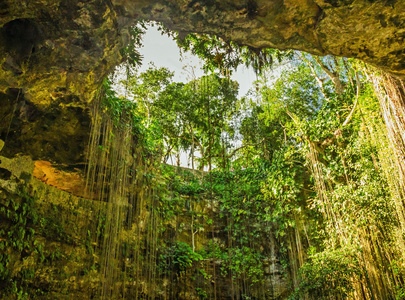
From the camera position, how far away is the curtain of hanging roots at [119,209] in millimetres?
4020

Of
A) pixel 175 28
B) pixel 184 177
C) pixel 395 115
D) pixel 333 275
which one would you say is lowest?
pixel 333 275

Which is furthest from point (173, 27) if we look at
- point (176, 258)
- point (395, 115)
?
point (176, 258)

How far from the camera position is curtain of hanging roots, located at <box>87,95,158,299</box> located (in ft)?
13.2

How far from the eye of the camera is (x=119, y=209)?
4.46m

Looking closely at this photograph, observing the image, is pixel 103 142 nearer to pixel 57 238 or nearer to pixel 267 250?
pixel 57 238

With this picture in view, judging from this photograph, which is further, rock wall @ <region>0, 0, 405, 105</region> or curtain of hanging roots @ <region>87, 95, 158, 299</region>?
curtain of hanging roots @ <region>87, 95, 158, 299</region>

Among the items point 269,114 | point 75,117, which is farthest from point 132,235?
point 269,114

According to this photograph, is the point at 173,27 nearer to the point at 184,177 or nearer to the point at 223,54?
the point at 223,54

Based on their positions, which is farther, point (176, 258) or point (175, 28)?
point (176, 258)

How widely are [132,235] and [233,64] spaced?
10.5 feet

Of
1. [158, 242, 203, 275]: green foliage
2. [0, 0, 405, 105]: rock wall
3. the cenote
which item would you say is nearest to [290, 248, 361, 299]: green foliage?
the cenote

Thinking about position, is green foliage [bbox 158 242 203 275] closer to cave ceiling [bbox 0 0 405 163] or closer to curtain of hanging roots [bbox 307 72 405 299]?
curtain of hanging roots [bbox 307 72 405 299]

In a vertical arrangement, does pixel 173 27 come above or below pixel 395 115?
above

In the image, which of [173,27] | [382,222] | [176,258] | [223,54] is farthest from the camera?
[176,258]
